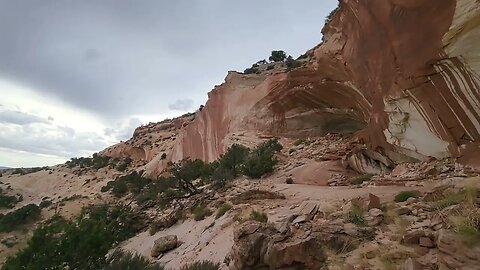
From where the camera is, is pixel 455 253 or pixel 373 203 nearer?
pixel 455 253

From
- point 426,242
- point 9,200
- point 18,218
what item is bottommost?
point 426,242

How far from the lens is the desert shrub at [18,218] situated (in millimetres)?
24370

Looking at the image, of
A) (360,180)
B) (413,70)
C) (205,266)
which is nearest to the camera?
(205,266)

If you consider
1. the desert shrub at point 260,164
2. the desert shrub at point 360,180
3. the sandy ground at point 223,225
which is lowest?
the sandy ground at point 223,225

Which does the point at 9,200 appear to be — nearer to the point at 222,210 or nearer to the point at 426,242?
the point at 222,210

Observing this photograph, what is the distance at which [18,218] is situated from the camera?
2556cm

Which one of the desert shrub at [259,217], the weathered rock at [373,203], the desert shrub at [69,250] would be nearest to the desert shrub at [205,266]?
the desert shrub at [259,217]

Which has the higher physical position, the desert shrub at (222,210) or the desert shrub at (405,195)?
the desert shrub at (405,195)

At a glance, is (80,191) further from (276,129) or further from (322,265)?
(322,265)

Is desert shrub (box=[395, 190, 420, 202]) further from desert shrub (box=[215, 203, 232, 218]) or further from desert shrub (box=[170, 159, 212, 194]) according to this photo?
desert shrub (box=[170, 159, 212, 194])

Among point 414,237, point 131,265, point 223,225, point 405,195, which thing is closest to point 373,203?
point 405,195

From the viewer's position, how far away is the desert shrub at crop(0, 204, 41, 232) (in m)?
24.4

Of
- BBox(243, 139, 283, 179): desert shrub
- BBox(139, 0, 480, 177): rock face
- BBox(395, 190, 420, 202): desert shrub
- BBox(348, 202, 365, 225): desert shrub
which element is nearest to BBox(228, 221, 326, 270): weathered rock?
BBox(348, 202, 365, 225): desert shrub

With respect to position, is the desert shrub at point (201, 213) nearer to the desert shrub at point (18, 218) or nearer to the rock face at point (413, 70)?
the rock face at point (413, 70)
